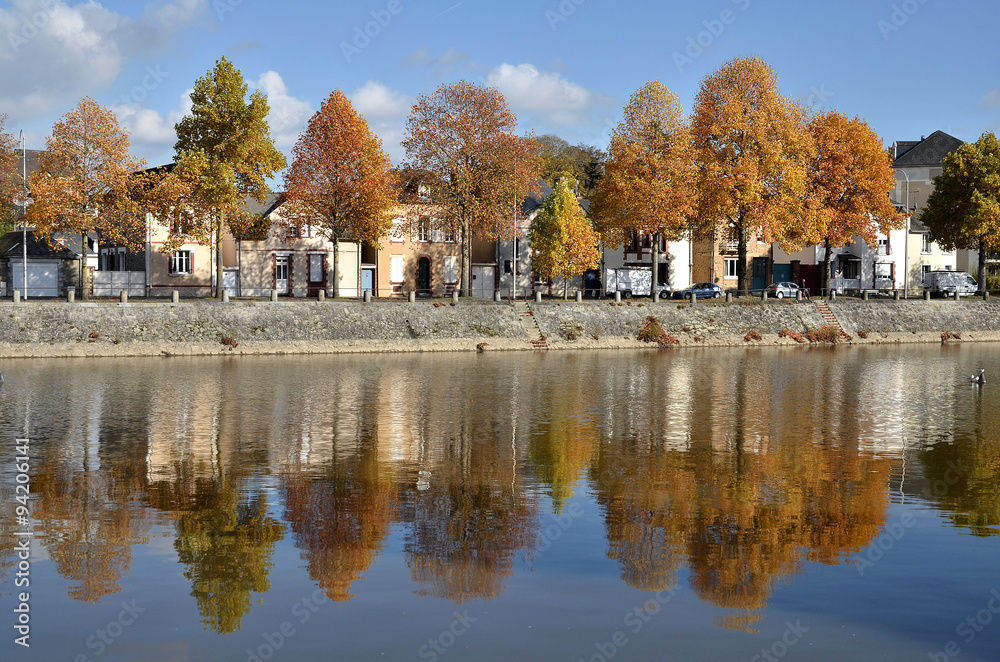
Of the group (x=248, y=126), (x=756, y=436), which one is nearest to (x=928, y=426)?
(x=756, y=436)

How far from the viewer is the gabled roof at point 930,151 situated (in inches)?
4833

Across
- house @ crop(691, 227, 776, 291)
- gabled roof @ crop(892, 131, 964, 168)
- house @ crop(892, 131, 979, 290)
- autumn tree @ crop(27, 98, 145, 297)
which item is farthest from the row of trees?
gabled roof @ crop(892, 131, 964, 168)

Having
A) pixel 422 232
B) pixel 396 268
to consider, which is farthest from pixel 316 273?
pixel 422 232

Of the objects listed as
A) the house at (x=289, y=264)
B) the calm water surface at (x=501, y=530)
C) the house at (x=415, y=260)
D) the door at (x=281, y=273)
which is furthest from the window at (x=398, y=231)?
the calm water surface at (x=501, y=530)

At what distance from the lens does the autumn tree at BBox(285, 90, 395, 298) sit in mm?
60469

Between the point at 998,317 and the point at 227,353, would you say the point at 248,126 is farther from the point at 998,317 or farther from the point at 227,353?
the point at 998,317

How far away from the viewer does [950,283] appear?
8544cm

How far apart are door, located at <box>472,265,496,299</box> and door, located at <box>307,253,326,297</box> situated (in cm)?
1233

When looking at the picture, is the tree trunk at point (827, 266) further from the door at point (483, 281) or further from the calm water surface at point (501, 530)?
the calm water surface at point (501, 530)

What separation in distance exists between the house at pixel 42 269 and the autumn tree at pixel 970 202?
222ft

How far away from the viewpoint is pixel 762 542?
14102 mm

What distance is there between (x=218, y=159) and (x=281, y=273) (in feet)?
55.3

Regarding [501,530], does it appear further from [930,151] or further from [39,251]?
[930,151]

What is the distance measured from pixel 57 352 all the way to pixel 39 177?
12845mm
